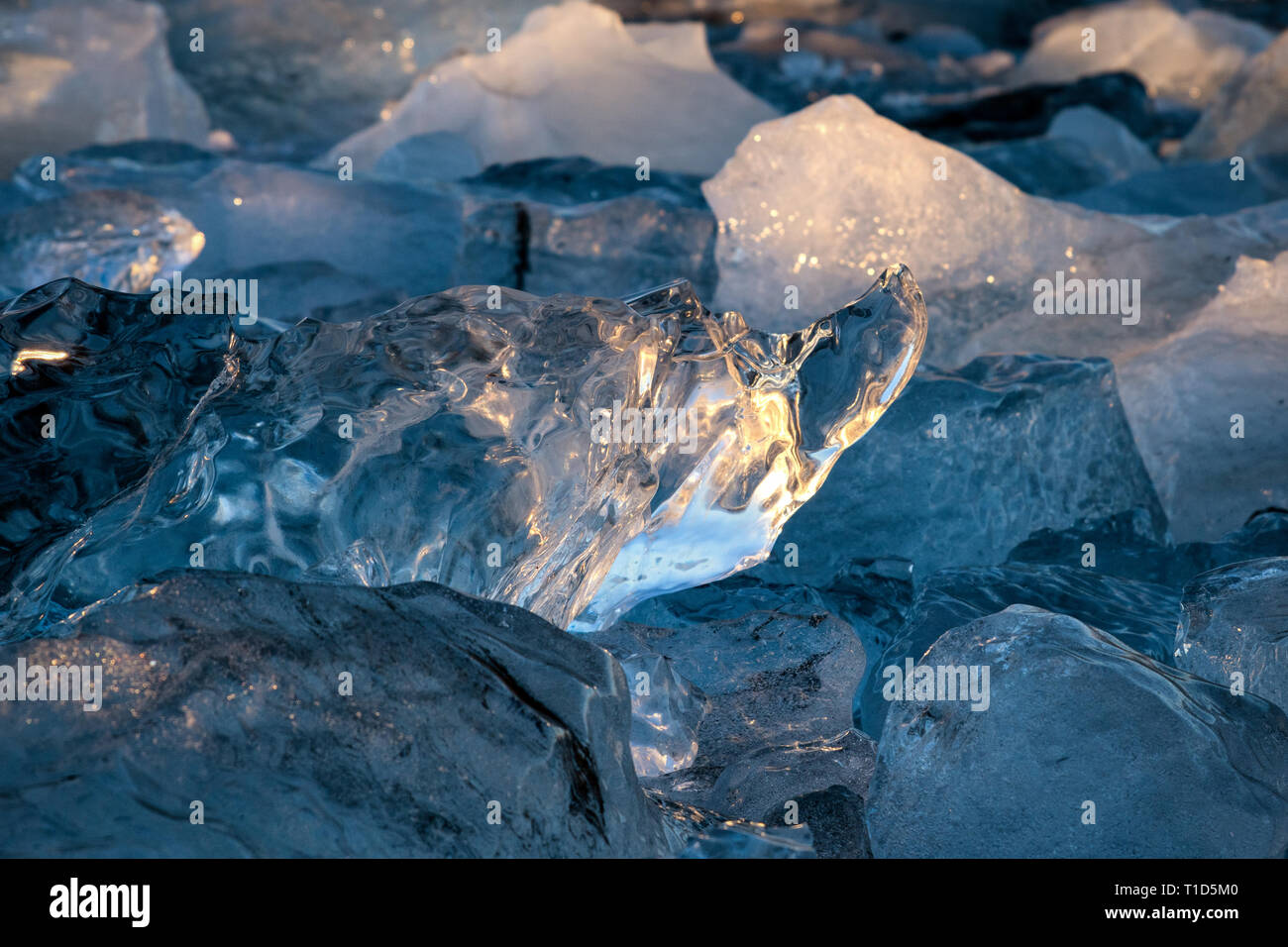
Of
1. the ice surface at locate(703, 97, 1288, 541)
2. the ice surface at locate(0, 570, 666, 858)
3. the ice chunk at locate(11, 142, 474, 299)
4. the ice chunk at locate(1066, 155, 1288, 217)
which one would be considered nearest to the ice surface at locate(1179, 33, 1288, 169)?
the ice chunk at locate(1066, 155, 1288, 217)

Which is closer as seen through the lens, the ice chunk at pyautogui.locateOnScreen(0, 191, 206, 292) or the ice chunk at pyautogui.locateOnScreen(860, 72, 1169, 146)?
the ice chunk at pyautogui.locateOnScreen(0, 191, 206, 292)

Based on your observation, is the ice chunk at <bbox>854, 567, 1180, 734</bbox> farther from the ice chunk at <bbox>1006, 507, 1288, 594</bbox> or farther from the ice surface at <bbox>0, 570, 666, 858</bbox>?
the ice surface at <bbox>0, 570, 666, 858</bbox>

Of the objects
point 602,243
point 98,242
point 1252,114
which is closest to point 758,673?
point 602,243

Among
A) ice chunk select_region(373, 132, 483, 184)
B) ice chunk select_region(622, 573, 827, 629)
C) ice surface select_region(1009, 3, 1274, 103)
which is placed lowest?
ice chunk select_region(622, 573, 827, 629)

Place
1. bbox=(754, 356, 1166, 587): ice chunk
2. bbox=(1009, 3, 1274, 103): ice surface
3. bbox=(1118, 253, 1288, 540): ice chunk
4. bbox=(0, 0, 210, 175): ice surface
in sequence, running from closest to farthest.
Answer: bbox=(754, 356, 1166, 587): ice chunk < bbox=(1118, 253, 1288, 540): ice chunk < bbox=(0, 0, 210, 175): ice surface < bbox=(1009, 3, 1274, 103): ice surface

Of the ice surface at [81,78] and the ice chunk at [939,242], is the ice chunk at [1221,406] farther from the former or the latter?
Result: the ice surface at [81,78]

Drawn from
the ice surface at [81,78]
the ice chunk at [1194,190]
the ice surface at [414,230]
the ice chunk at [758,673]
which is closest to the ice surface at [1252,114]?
the ice chunk at [1194,190]
